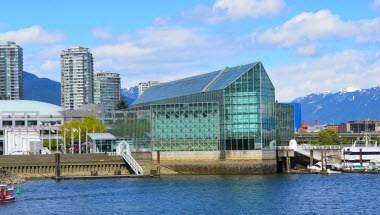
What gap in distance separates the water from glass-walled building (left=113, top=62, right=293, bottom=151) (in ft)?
42.3

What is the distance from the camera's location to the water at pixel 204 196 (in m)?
84.7

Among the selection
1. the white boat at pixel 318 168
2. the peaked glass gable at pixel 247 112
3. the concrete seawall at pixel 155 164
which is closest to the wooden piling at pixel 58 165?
the concrete seawall at pixel 155 164

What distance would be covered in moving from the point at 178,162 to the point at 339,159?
35.4 m

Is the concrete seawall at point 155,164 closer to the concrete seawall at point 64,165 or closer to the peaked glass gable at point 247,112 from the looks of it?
the concrete seawall at point 64,165

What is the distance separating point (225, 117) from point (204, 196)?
46.9 meters

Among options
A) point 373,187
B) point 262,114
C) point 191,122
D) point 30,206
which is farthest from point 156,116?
point 30,206

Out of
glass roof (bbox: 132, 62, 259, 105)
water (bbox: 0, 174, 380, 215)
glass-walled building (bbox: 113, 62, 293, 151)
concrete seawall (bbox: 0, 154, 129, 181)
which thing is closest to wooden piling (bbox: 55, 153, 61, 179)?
concrete seawall (bbox: 0, 154, 129, 181)

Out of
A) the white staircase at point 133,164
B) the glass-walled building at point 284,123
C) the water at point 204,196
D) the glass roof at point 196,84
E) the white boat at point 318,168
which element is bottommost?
the water at point 204,196

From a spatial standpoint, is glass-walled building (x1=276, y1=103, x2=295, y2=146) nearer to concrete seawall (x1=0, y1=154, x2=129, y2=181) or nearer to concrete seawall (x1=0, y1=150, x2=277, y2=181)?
concrete seawall (x1=0, y1=150, x2=277, y2=181)

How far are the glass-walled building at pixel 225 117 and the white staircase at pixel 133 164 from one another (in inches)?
252

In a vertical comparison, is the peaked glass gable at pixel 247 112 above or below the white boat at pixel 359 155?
above

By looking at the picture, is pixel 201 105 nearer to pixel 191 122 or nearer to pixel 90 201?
pixel 191 122

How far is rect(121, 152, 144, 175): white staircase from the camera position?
5497 inches

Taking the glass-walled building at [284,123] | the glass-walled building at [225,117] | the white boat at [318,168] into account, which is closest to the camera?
the glass-walled building at [225,117]
